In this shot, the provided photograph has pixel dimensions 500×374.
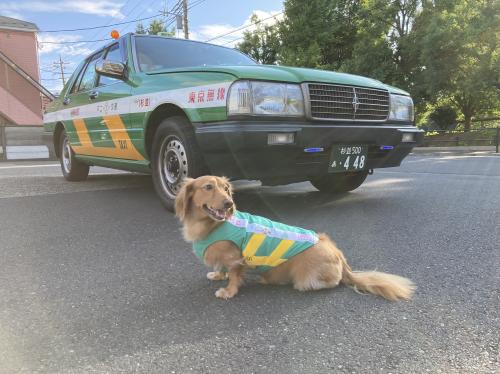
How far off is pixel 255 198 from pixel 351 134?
1581 millimetres

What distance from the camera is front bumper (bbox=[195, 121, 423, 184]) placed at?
327cm

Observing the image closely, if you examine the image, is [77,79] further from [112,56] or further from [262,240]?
[262,240]

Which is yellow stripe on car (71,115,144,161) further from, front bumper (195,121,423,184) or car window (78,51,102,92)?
front bumper (195,121,423,184)

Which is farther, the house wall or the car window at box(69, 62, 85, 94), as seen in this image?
the house wall

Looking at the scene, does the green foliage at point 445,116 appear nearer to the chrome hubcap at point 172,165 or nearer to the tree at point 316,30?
the tree at point 316,30

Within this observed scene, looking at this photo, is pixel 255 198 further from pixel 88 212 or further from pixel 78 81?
pixel 78 81

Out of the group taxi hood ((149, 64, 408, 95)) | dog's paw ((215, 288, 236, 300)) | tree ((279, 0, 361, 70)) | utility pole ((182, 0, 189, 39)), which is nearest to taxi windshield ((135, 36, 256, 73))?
taxi hood ((149, 64, 408, 95))

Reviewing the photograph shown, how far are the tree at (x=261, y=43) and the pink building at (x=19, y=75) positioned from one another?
1390 centimetres

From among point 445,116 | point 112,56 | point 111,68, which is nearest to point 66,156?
point 112,56

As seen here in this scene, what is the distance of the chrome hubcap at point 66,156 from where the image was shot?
6.68 meters

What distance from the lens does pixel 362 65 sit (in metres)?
22.3

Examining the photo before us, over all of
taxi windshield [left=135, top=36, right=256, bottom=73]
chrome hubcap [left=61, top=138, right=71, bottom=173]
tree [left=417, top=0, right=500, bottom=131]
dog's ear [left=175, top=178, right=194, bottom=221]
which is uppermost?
tree [left=417, top=0, right=500, bottom=131]

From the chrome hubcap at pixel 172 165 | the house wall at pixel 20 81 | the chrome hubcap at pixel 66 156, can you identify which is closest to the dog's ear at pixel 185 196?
the chrome hubcap at pixel 172 165

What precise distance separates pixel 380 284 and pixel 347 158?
1.89 m
